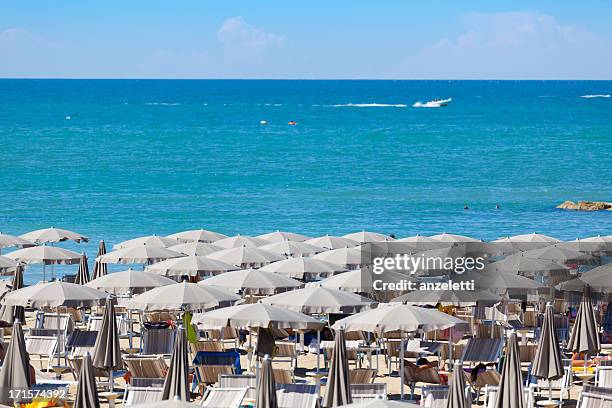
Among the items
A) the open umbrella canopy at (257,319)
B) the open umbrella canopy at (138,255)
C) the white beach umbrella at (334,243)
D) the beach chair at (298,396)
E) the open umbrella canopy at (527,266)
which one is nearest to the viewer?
the beach chair at (298,396)

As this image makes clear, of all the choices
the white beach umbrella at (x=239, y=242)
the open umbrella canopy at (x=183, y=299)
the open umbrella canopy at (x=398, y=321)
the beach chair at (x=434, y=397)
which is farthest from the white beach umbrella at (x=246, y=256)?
the beach chair at (x=434, y=397)

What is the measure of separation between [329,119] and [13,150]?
149 feet

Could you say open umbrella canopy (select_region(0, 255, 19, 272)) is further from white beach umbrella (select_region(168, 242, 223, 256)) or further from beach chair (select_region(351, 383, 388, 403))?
beach chair (select_region(351, 383, 388, 403))

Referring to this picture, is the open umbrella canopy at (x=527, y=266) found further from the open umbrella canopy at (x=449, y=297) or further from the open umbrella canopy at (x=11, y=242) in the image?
the open umbrella canopy at (x=11, y=242)

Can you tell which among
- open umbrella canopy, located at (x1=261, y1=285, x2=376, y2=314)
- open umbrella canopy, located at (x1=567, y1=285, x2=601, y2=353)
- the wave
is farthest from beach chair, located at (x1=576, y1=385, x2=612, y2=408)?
the wave

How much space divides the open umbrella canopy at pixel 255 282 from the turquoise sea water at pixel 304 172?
62.3 ft

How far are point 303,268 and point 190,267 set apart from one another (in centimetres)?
189

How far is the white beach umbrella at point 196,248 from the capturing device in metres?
23.8

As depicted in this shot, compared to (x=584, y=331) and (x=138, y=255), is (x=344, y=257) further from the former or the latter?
(x=584, y=331)

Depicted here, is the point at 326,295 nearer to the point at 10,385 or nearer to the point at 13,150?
the point at 10,385

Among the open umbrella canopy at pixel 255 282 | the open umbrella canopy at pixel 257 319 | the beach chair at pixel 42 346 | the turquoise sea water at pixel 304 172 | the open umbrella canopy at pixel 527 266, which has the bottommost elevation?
the beach chair at pixel 42 346

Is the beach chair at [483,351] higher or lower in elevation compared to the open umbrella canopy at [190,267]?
lower

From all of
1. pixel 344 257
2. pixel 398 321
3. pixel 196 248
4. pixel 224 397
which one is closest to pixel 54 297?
pixel 224 397

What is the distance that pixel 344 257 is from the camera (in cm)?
2222
